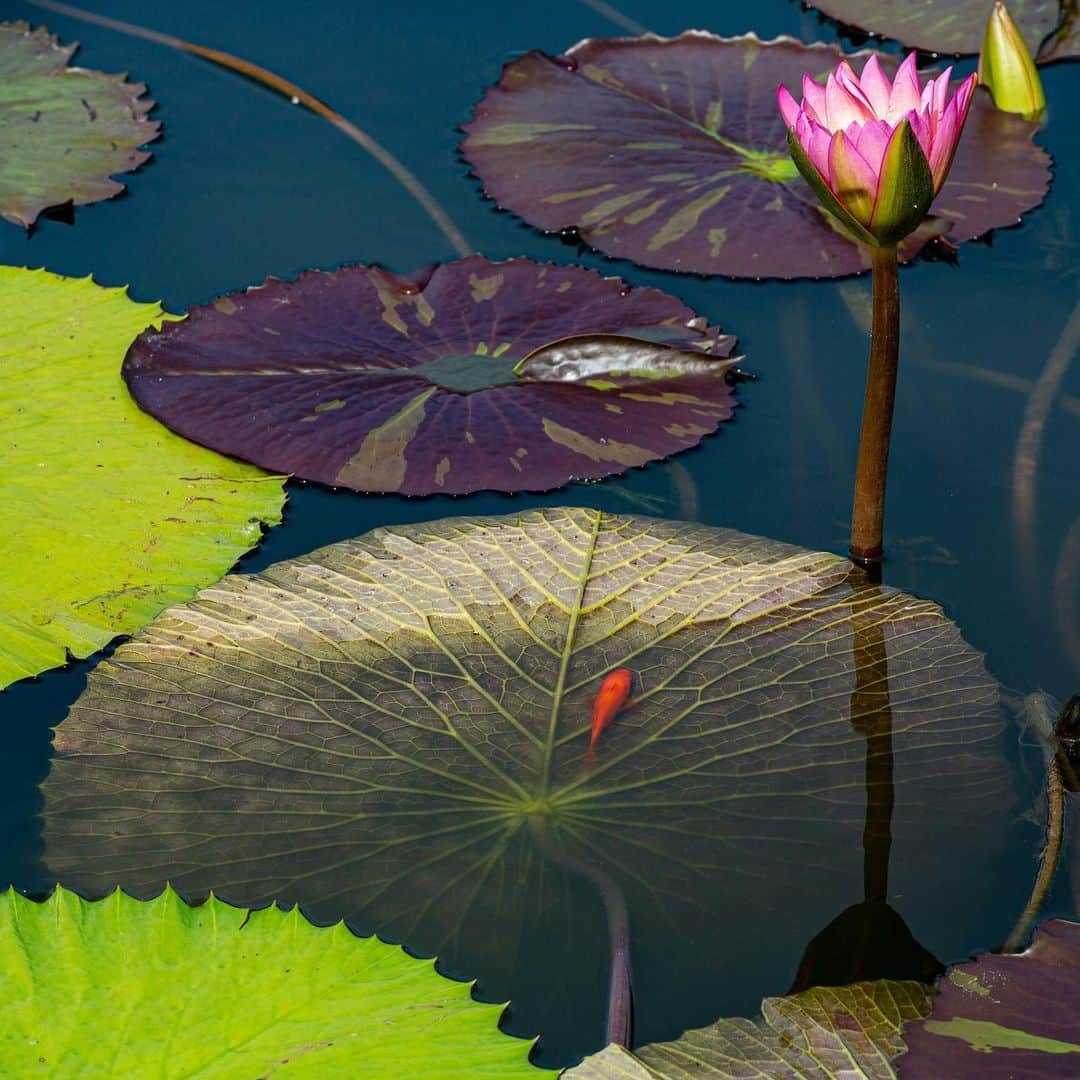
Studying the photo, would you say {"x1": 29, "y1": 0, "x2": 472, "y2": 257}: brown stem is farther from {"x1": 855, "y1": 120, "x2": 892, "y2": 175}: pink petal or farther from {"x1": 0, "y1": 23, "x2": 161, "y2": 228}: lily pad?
{"x1": 855, "y1": 120, "x2": 892, "y2": 175}: pink petal

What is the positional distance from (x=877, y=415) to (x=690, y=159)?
50.3 inches

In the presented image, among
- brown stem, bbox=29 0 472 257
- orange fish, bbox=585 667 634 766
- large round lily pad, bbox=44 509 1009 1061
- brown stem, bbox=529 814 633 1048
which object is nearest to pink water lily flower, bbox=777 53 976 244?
large round lily pad, bbox=44 509 1009 1061

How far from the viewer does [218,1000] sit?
51.5 inches

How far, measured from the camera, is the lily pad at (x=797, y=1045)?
128 cm

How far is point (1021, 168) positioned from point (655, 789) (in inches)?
78.8

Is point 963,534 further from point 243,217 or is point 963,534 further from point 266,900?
point 243,217

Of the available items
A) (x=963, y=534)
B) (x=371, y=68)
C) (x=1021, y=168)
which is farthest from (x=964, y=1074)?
(x=371, y=68)

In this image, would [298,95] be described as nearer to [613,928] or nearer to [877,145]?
[877,145]

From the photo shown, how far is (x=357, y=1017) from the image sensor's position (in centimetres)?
130

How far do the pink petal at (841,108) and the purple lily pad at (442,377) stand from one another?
0.66 m

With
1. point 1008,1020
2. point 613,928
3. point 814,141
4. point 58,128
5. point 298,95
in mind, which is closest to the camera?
point 1008,1020

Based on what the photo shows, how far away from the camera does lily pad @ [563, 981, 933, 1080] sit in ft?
4.20

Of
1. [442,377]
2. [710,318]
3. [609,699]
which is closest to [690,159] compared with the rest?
[710,318]

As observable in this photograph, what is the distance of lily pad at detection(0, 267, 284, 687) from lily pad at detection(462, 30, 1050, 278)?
3.15 ft
